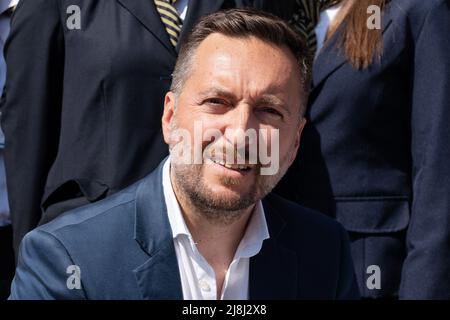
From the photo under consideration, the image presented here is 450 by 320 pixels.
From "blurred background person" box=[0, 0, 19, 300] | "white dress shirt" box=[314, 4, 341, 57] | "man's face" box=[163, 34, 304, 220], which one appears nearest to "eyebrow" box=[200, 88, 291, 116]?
"man's face" box=[163, 34, 304, 220]

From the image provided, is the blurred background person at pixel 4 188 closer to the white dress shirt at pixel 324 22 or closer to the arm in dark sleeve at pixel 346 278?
the white dress shirt at pixel 324 22

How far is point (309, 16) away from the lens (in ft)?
10.1

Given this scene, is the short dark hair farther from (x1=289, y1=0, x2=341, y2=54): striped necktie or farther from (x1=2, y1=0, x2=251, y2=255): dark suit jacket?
(x1=289, y1=0, x2=341, y2=54): striped necktie

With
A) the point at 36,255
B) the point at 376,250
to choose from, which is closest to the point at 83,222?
the point at 36,255

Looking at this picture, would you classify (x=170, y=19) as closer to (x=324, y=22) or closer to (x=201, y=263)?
(x=324, y=22)

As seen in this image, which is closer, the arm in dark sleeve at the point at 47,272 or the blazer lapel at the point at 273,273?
the arm in dark sleeve at the point at 47,272

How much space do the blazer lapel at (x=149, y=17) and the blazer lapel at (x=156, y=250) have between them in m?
0.61

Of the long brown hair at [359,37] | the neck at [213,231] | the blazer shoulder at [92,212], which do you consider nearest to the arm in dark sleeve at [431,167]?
the long brown hair at [359,37]

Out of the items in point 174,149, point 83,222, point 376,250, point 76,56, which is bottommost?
point 376,250

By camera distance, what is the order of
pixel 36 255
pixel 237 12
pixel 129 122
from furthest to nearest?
pixel 129 122, pixel 237 12, pixel 36 255

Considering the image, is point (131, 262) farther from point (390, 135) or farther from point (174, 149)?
point (390, 135)

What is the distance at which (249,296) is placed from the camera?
2.32m

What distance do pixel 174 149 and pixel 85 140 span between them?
0.55 meters

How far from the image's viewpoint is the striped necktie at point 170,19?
2.86m
